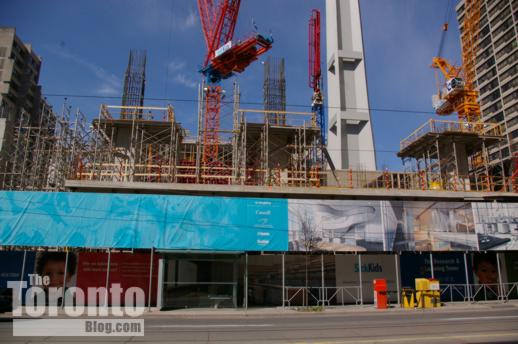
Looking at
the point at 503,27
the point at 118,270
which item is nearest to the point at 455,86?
the point at 503,27

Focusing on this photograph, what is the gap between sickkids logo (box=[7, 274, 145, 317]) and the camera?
21734 mm

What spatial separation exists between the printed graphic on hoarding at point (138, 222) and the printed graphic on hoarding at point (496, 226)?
45.9 feet

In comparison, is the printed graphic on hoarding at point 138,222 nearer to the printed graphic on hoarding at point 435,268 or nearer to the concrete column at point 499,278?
the printed graphic on hoarding at point 435,268

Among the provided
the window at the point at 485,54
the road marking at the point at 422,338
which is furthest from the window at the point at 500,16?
the road marking at the point at 422,338

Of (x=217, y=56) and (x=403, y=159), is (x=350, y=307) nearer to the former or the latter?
(x=403, y=159)

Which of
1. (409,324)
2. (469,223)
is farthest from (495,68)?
(409,324)

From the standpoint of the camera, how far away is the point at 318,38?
6425 cm

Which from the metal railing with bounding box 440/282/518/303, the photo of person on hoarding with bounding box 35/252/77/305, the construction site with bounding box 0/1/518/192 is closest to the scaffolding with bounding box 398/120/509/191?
the construction site with bounding box 0/1/518/192

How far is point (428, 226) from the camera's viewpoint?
27.0 m

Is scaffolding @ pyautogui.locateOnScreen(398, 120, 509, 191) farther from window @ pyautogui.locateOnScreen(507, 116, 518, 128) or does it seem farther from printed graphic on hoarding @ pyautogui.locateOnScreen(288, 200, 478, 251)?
window @ pyautogui.locateOnScreen(507, 116, 518, 128)

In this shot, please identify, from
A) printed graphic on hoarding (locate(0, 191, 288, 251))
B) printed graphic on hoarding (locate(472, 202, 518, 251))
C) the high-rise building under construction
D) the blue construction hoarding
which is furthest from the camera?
the high-rise building under construction

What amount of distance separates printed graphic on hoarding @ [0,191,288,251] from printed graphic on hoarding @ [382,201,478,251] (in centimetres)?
754

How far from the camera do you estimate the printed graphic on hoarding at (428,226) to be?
2634 cm

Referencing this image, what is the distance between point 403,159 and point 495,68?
2394 inches
